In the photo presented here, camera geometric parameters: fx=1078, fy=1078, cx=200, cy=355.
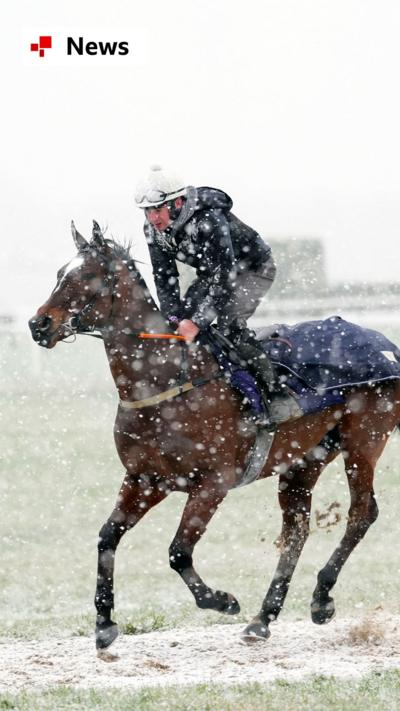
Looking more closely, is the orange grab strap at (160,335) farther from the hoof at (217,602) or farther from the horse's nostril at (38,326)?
the hoof at (217,602)

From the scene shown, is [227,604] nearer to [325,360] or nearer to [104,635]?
[104,635]

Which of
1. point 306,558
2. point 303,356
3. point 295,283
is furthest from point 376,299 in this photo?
point 303,356

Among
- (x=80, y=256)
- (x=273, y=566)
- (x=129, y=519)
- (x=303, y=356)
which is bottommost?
(x=273, y=566)

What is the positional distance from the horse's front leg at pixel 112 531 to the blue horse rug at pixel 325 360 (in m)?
0.87

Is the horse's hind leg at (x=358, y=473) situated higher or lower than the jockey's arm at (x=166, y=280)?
lower

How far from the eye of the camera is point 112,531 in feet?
20.8

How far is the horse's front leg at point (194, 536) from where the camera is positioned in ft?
20.0

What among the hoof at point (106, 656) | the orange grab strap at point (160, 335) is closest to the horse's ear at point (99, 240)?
the orange grab strap at point (160, 335)

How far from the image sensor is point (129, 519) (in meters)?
6.36

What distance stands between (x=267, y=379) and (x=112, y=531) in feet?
4.32

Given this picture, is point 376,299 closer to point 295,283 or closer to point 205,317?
point 295,283

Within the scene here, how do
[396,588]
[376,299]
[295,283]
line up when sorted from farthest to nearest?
[295,283] → [376,299] → [396,588]

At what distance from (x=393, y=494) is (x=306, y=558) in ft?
10.9

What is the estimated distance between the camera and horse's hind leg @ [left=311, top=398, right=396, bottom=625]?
7.29 meters
